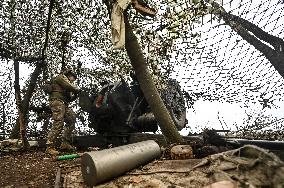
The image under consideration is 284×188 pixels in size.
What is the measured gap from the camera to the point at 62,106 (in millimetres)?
8695

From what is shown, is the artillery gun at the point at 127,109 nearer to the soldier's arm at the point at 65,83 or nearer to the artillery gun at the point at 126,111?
the artillery gun at the point at 126,111

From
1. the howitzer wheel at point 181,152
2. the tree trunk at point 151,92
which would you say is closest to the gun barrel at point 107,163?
the howitzer wheel at point 181,152

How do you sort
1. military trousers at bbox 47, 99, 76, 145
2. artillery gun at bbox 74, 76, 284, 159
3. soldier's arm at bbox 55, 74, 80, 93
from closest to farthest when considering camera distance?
military trousers at bbox 47, 99, 76, 145 → soldier's arm at bbox 55, 74, 80, 93 → artillery gun at bbox 74, 76, 284, 159

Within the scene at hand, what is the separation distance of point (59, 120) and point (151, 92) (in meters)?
3.73

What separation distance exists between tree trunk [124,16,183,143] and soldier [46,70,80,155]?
3299 millimetres

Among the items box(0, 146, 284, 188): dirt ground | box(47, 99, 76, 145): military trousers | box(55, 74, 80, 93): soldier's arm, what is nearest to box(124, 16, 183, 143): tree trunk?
box(0, 146, 284, 188): dirt ground

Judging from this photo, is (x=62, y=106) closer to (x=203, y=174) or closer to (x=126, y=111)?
(x=126, y=111)

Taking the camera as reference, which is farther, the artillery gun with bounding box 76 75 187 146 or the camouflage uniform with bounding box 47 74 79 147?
the artillery gun with bounding box 76 75 187 146

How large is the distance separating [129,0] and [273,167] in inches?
138

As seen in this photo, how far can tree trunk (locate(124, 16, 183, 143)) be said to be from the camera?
5852mm

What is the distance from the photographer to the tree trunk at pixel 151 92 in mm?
5852

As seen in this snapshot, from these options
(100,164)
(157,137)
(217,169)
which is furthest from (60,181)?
(157,137)

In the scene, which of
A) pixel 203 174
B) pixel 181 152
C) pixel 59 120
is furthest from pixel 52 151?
pixel 203 174

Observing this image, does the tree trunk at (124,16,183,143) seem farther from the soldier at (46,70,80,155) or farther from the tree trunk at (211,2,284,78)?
the soldier at (46,70,80,155)
